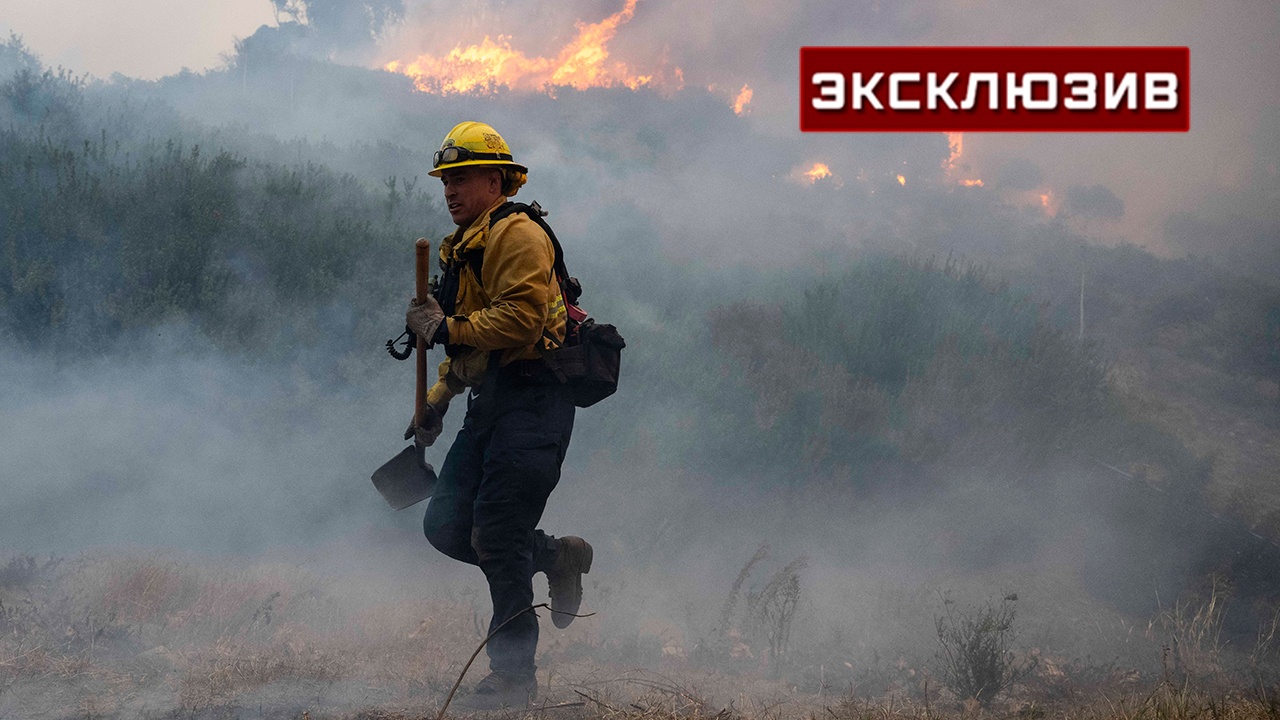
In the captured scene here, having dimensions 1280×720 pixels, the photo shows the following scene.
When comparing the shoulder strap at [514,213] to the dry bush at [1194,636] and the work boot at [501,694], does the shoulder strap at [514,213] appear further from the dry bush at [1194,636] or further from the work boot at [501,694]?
the dry bush at [1194,636]

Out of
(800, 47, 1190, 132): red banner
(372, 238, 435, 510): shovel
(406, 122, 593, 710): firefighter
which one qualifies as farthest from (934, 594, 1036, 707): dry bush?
(800, 47, 1190, 132): red banner

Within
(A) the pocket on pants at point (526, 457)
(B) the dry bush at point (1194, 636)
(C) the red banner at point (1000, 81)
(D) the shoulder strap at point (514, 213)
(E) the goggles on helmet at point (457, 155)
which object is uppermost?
(C) the red banner at point (1000, 81)

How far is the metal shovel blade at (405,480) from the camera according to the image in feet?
12.7

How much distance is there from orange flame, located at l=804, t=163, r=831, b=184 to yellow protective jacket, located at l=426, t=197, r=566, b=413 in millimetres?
15371

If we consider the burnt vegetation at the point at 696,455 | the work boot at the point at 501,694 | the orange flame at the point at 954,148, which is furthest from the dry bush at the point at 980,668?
the orange flame at the point at 954,148

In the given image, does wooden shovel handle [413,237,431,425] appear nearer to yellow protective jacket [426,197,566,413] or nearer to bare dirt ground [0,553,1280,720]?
yellow protective jacket [426,197,566,413]

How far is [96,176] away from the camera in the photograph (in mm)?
6555

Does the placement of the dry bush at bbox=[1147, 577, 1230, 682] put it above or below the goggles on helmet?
below

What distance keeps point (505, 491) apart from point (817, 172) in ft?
53.7

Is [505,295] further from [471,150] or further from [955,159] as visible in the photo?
[955,159]

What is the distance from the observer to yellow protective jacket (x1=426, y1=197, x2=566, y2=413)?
3270 millimetres

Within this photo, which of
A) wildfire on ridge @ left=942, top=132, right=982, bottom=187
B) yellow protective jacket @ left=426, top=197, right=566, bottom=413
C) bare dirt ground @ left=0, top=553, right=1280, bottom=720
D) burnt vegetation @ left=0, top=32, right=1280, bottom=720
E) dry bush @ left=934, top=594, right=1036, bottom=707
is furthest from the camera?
wildfire on ridge @ left=942, top=132, right=982, bottom=187

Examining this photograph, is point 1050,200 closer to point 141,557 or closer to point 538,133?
point 538,133

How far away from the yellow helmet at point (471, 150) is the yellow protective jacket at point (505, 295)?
180 millimetres
